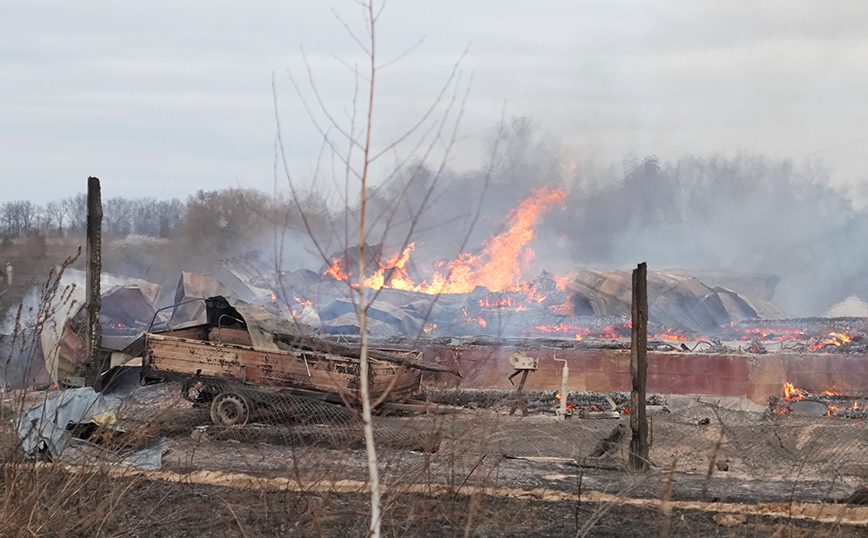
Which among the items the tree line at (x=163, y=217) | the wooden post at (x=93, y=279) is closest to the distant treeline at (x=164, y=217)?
the tree line at (x=163, y=217)

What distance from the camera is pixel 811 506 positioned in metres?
6.72

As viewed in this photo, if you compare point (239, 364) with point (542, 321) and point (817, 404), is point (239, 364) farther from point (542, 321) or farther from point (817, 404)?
point (542, 321)

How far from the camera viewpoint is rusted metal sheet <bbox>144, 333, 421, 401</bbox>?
37.4 feet

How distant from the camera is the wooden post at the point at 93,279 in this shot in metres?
11.2

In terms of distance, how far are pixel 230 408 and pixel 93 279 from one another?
2932mm

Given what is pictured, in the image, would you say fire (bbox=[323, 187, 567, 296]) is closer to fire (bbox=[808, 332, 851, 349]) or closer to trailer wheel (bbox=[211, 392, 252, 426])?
fire (bbox=[808, 332, 851, 349])

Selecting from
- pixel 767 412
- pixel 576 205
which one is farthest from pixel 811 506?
pixel 576 205

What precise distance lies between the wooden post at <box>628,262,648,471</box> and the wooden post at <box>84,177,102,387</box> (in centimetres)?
788

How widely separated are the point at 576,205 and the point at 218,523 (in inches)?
1202

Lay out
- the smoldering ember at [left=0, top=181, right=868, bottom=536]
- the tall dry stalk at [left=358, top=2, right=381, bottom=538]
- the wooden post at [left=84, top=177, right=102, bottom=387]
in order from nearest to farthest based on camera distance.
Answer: the tall dry stalk at [left=358, top=2, right=381, bottom=538] → the smoldering ember at [left=0, top=181, right=868, bottom=536] → the wooden post at [left=84, top=177, right=102, bottom=387]

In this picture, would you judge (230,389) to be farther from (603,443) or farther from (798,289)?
(798,289)

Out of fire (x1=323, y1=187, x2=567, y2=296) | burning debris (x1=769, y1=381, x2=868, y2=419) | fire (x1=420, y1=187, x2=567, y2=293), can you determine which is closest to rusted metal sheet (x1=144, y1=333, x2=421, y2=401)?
burning debris (x1=769, y1=381, x2=868, y2=419)

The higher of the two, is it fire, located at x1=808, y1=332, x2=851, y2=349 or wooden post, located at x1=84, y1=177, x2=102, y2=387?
wooden post, located at x1=84, y1=177, x2=102, y2=387

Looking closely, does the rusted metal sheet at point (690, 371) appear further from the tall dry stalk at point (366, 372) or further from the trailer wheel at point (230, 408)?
the tall dry stalk at point (366, 372)
